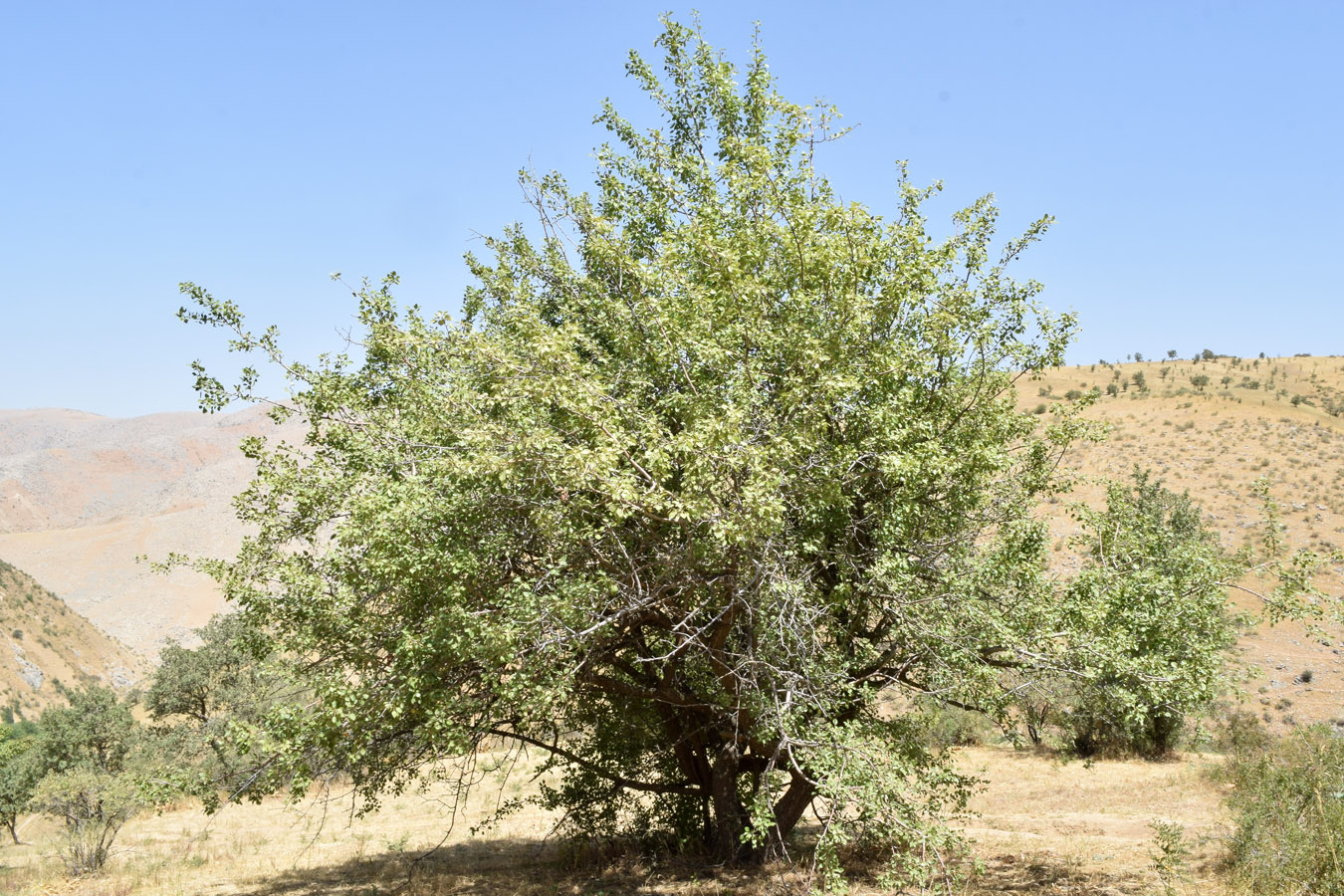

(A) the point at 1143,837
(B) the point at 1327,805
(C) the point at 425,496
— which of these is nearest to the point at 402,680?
(C) the point at 425,496

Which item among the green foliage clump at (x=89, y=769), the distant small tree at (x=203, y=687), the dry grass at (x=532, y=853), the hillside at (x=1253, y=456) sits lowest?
the dry grass at (x=532, y=853)

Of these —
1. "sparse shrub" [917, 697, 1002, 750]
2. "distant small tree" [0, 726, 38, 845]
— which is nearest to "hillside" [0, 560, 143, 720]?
"distant small tree" [0, 726, 38, 845]

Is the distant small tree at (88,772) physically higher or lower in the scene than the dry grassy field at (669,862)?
higher

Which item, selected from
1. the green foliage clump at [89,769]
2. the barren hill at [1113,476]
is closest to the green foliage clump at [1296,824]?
the barren hill at [1113,476]

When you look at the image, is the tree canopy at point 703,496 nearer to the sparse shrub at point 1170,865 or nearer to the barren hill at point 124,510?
the sparse shrub at point 1170,865

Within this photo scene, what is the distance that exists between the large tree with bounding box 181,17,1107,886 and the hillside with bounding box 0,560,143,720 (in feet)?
169

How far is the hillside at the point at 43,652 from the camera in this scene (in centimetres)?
5041

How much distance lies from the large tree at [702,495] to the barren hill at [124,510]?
40095mm

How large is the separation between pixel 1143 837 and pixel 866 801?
805cm

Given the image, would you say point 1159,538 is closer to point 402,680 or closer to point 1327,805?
point 1327,805

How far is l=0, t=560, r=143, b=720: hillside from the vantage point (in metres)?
50.4

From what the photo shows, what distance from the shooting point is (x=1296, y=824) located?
8602mm

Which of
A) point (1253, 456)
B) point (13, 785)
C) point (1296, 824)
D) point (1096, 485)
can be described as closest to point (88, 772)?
point (13, 785)

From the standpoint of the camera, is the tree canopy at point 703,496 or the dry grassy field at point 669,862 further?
the dry grassy field at point 669,862
